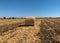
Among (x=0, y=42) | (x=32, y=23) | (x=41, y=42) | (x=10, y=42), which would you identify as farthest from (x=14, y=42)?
(x=32, y=23)

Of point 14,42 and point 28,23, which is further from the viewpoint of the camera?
point 28,23

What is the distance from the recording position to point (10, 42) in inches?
392

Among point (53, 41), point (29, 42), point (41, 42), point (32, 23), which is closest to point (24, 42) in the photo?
point (29, 42)

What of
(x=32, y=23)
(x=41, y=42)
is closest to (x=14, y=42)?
(x=41, y=42)

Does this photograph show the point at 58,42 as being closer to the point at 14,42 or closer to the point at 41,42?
the point at 41,42

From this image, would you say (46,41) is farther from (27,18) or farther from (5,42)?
(27,18)

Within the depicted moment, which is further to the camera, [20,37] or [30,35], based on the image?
[30,35]

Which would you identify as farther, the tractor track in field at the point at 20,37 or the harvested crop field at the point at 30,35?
the harvested crop field at the point at 30,35

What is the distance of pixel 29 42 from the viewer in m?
10.0

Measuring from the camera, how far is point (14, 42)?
9.97 meters

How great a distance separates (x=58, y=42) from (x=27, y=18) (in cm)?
1360

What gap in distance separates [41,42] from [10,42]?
81.8 inches

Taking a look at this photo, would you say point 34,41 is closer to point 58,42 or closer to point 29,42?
point 29,42

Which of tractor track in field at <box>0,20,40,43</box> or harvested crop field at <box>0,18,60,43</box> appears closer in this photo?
tractor track in field at <box>0,20,40,43</box>
